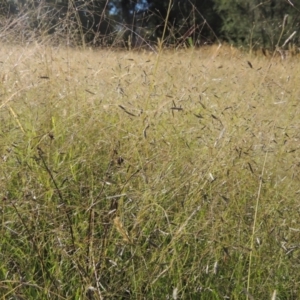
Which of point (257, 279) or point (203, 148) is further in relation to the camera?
point (203, 148)

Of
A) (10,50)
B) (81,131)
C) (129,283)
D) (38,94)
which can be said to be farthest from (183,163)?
(10,50)

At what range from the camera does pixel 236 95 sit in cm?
213

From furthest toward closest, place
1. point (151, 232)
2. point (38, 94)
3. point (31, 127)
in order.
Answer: point (38, 94) → point (31, 127) → point (151, 232)

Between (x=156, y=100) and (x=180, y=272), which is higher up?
(x=156, y=100)

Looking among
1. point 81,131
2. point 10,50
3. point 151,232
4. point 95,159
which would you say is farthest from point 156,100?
point 151,232

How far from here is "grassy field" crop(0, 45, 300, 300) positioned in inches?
39.6

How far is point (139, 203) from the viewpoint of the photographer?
119 centimetres

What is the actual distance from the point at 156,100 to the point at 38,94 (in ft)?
1.59

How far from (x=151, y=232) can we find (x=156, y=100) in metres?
0.88

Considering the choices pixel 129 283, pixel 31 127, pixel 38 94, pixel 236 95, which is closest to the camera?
pixel 129 283

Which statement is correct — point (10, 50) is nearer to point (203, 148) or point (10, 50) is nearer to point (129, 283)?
point (203, 148)

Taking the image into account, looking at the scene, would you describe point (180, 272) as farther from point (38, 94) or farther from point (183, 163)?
point (38, 94)

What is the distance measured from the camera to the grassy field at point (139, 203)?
1.01 m

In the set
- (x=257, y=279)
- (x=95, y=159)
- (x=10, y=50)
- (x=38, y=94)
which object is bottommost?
(x=257, y=279)
